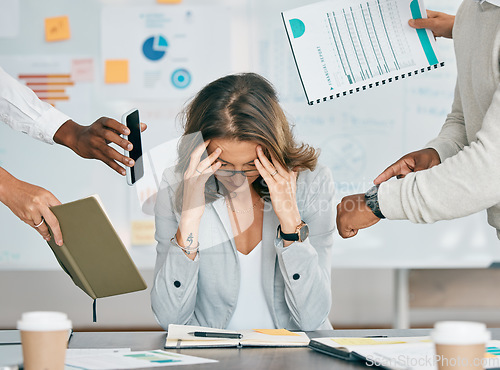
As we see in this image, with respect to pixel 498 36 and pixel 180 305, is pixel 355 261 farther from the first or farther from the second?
pixel 498 36

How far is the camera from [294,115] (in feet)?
5.80

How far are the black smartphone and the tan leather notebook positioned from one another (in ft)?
1.06

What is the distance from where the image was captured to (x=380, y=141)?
202cm

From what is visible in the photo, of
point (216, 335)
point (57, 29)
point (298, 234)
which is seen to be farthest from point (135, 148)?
point (57, 29)

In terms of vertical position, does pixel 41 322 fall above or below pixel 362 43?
below

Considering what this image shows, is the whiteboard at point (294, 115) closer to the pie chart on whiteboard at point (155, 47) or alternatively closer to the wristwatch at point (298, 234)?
the pie chart on whiteboard at point (155, 47)

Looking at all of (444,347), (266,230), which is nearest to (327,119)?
(266,230)

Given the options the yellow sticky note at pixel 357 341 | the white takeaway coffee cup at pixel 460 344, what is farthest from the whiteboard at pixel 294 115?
the white takeaway coffee cup at pixel 460 344

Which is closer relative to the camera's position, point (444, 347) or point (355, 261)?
point (444, 347)

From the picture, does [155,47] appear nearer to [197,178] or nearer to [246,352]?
[197,178]

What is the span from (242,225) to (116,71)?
87 cm

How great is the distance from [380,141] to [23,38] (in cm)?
125

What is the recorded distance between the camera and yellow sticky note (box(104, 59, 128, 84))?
1.95 m

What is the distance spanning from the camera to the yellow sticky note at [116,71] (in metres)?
1.95
